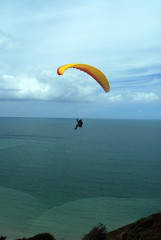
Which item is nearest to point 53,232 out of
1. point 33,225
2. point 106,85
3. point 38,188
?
point 33,225

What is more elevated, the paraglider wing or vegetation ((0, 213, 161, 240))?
the paraglider wing

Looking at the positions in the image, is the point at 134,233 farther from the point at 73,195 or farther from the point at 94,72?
the point at 73,195

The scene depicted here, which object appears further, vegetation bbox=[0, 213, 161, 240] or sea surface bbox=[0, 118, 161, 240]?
sea surface bbox=[0, 118, 161, 240]

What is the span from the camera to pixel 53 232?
22641 mm

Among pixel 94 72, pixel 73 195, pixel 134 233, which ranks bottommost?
pixel 134 233

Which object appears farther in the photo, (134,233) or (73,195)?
(73,195)

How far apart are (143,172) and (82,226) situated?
1030 inches

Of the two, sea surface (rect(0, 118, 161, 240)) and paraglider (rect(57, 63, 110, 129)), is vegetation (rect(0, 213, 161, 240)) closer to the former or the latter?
sea surface (rect(0, 118, 161, 240))

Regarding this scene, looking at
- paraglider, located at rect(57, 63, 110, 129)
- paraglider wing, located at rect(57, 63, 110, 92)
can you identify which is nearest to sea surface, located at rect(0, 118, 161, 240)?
paraglider, located at rect(57, 63, 110, 129)

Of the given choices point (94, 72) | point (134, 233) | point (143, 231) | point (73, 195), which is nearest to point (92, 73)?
point (94, 72)

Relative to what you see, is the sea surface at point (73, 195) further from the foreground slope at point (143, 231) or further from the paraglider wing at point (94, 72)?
the paraglider wing at point (94, 72)

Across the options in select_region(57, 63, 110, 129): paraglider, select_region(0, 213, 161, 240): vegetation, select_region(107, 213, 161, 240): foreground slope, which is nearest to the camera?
select_region(107, 213, 161, 240): foreground slope

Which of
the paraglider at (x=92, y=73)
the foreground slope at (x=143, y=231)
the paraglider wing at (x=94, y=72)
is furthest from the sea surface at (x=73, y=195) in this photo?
the paraglider wing at (x=94, y=72)

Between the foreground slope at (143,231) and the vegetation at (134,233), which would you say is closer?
the foreground slope at (143,231)
